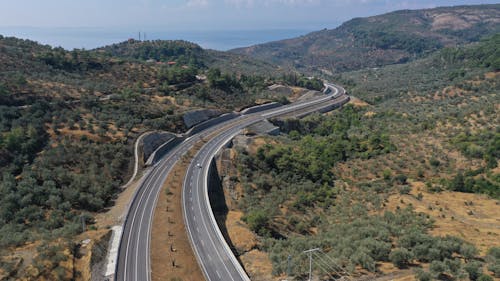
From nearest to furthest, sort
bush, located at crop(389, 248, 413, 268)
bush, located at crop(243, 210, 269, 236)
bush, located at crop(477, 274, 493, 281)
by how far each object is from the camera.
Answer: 1. bush, located at crop(477, 274, 493, 281)
2. bush, located at crop(389, 248, 413, 268)
3. bush, located at crop(243, 210, 269, 236)

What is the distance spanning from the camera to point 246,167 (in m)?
57.0

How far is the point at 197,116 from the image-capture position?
265ft

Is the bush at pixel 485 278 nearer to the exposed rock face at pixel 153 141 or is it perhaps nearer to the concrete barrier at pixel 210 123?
the exposed rock face at pixel 153 141

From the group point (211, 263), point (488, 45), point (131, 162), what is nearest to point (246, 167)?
point (131, 162)

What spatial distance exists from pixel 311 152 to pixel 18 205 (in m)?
46.7

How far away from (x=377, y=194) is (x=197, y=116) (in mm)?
47431

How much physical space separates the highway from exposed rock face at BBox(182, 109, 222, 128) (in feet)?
27.5

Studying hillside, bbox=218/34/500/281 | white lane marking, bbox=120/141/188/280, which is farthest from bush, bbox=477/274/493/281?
white lane marking, bbox=120/141/188/280

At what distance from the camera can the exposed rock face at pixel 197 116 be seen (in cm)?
7747

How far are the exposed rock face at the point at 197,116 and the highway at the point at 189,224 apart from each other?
8396 mm

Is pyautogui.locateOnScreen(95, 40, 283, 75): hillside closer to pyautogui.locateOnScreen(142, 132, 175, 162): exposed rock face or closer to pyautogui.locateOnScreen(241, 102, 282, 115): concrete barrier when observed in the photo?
pyautogui.locateOnScreen(241, 102, 282, 115): concrete barrier

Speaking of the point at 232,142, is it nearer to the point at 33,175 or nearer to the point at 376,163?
the point at 376,163

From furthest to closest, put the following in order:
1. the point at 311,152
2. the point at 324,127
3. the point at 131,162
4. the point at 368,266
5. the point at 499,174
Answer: the point at 324,127 → the point at 311,152 → the point at 131,162 → the point at 499,174 → the point at 368,266

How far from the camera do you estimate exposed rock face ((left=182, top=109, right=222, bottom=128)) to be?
77.5 metres
